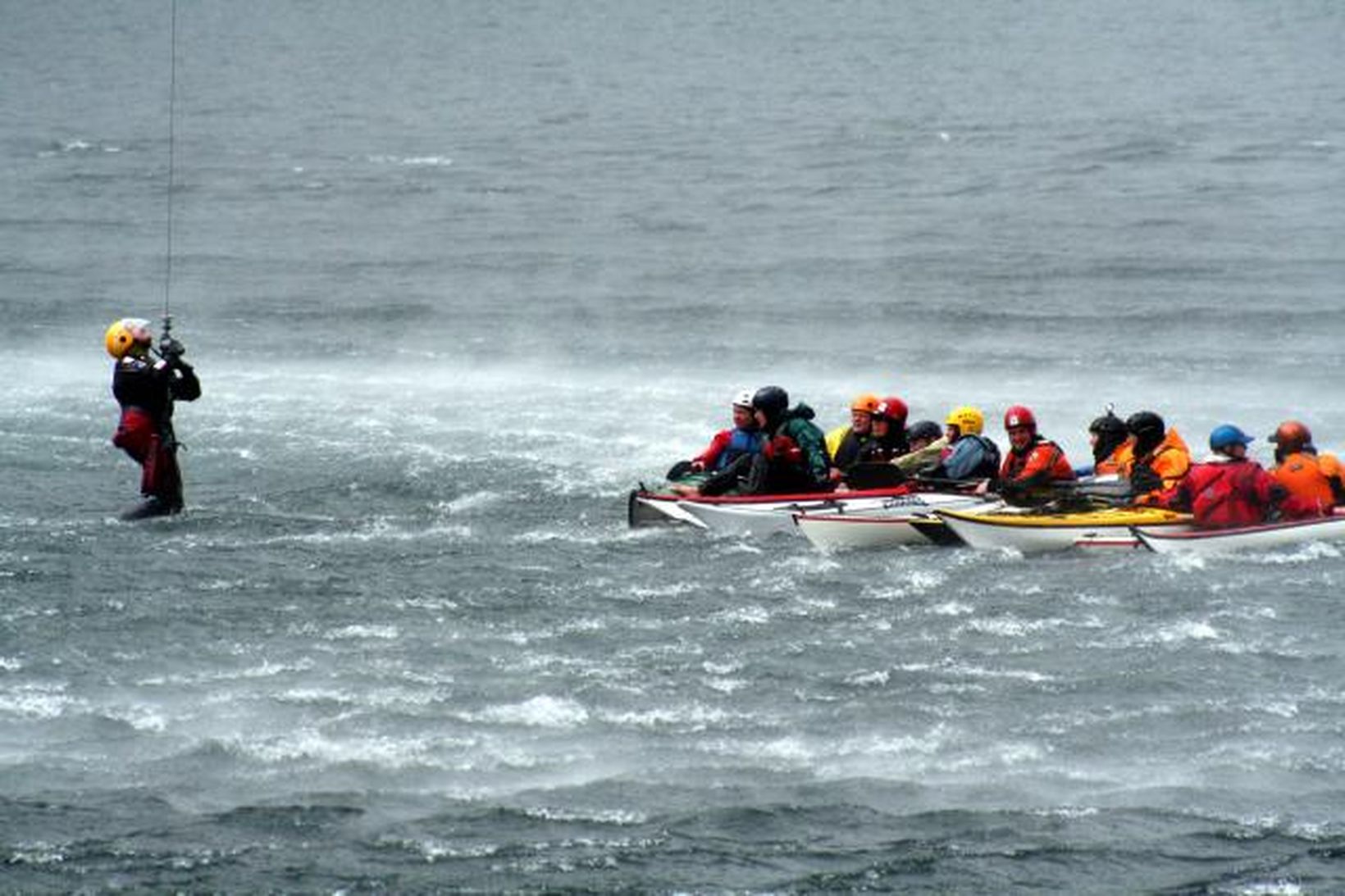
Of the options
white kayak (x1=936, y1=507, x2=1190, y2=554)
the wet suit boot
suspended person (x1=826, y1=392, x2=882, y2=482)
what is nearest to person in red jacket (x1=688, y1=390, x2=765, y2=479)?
suspended person (x1=826, y1=392, x2=882, y2=482)

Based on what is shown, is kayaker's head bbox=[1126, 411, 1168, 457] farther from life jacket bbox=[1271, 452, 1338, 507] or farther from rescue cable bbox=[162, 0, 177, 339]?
rescue cable bbox=[162, 0, 177, 339]

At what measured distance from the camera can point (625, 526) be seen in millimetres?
24203

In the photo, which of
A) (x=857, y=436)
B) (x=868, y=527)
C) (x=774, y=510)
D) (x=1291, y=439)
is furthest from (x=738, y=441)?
(x=1291, y=439)

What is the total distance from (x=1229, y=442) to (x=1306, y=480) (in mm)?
1362

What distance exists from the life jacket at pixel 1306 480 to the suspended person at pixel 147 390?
38.3 feet

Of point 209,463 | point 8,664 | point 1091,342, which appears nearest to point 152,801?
point 8,664

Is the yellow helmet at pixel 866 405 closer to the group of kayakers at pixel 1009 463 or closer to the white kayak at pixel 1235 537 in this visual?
the group of kayakers at pixel 1009 463

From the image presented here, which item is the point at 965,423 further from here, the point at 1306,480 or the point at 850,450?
the point at 1306,480

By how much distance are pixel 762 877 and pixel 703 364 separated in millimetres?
23820

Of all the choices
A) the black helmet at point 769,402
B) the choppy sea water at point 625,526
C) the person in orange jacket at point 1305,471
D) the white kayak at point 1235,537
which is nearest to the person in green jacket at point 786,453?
A: the black helmet at point 769,402

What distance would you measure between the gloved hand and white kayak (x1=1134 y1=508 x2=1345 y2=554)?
10.2m

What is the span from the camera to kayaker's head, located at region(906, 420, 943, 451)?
24828 millimetres

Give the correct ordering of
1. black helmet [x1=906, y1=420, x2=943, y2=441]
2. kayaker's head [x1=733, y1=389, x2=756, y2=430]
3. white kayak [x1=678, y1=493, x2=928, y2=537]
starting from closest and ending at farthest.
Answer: white kayak [x1=678, y1=493, x2=928, y2=537], kayaker's head [x1=733, y1=389, x2=756, y2=430], black helmet [x1=906, y1=420, x2=943, y2=441]

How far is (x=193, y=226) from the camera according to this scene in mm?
54938
